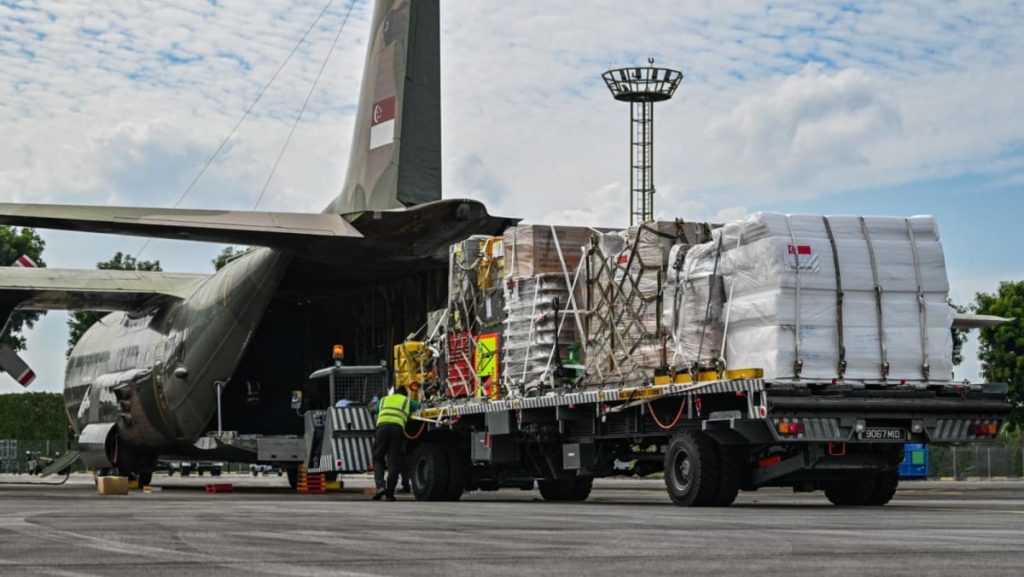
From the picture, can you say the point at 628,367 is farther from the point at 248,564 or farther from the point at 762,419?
the point at 248,564

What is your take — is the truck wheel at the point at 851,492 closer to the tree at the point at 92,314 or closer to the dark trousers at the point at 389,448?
the dark trousers at the point at 389,448

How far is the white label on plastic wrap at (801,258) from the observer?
49.6 feet

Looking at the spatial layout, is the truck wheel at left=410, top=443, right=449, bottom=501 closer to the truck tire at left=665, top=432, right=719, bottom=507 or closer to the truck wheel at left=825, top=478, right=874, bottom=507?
the truck tire at left=665, top=432, right=719, bottom=507

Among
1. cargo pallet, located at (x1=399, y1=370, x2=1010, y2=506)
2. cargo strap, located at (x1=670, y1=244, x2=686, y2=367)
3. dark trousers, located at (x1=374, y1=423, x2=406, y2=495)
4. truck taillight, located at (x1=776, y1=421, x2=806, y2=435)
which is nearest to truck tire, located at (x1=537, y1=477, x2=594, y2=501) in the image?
dark trousers, located at (x1=374, y1=423, x2=406, y2=495)

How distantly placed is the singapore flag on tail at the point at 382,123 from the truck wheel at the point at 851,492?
39.3ft

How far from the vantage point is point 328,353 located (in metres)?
31.4

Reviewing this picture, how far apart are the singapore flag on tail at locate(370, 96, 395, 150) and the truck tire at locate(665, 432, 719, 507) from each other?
11981 mm

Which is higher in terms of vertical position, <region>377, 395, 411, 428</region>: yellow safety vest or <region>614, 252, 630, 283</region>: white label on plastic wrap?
<region>614, 252, 630, 283</region>: white label on plastic wrap

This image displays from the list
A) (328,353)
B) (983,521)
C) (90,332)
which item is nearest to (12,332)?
(90,332)

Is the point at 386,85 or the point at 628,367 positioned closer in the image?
the point at 628,367

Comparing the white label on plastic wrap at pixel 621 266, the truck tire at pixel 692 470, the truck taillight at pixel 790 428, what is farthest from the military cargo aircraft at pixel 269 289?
the truck taillight at pixel 790 428

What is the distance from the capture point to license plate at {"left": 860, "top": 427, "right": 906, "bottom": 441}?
49.3ft

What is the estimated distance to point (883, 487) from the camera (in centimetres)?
1652

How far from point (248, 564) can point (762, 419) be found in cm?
773
